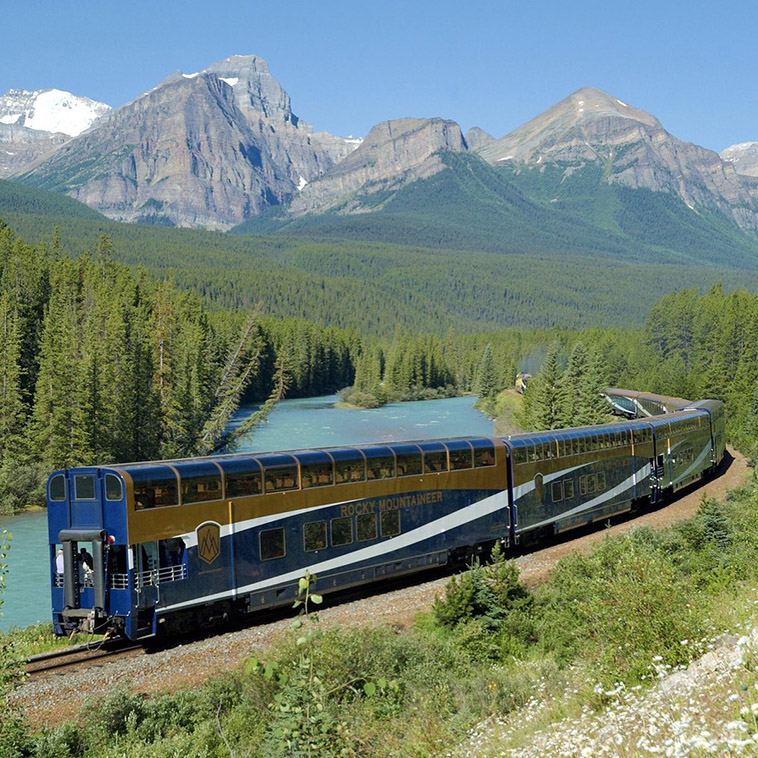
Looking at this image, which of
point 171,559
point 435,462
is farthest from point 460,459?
point 171,559

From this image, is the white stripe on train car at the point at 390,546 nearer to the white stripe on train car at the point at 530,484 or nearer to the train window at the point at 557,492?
the white stripe on train car at the point at 530,484

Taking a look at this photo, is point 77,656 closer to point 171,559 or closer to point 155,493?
point 171,559

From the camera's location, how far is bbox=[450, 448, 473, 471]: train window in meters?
30.0


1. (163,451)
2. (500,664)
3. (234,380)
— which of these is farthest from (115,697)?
(234,380)

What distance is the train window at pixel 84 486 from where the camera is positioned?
2098 cm

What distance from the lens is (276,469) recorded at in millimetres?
24062

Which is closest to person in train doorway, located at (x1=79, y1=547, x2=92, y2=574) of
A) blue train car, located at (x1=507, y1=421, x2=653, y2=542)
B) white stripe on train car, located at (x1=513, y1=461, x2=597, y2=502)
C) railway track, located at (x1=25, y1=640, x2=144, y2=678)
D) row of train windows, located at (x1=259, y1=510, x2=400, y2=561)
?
railway track, located at (x1=25, y1=640, x2=144, y2=678)

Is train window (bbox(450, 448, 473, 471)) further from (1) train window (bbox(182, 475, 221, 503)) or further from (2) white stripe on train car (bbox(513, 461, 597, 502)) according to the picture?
(1) train window (bbox(182, 475, 221, 503))

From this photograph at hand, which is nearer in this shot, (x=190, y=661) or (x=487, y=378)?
(x=190, y=661)

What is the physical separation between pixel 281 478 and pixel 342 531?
2926mm

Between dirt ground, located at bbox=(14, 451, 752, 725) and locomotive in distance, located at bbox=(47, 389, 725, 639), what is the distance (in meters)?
0.67

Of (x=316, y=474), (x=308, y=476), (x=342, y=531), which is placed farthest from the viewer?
(x=342, y=531)

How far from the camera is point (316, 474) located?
82.7 ft

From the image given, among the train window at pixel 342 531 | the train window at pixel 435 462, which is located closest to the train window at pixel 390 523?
the train window at pixel 342 531
